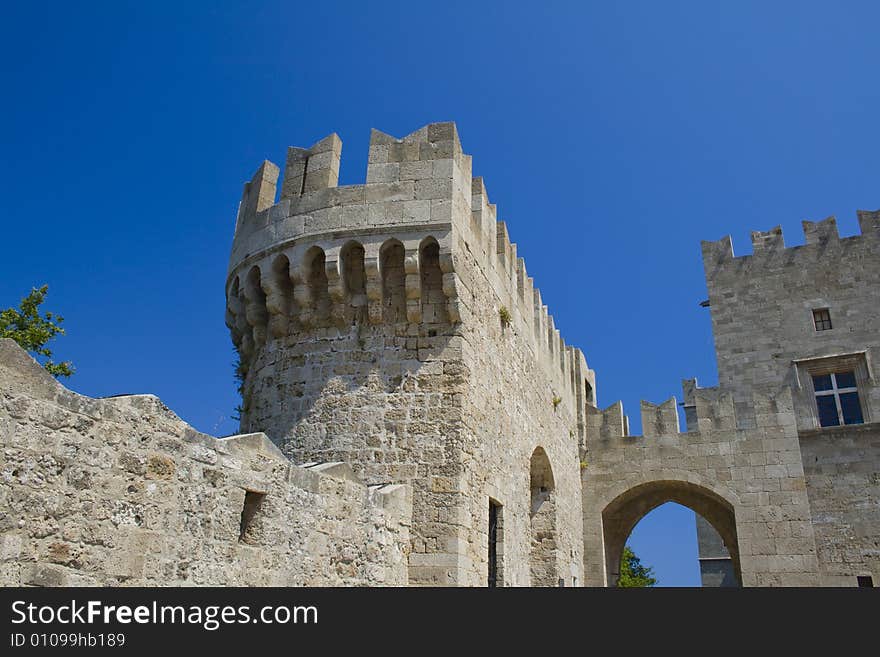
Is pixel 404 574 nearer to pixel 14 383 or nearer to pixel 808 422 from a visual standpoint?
pixel 14 383

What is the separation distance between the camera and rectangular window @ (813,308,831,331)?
18.5m

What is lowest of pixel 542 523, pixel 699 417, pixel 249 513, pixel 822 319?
pixel 249 513

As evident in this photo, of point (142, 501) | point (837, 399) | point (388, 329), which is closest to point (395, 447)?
point (388, 329)

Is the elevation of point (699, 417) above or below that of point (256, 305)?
above

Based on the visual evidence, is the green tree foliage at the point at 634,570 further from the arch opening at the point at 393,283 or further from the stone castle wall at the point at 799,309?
the arch opening at the point at 393,283

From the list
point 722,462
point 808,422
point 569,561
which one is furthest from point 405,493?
point 808,422

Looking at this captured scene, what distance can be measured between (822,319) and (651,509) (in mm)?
7437

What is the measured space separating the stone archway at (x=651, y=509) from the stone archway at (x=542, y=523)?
11.5 ft

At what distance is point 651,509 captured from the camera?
1539cm

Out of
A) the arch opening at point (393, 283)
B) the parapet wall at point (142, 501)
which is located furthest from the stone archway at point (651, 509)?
the parapet wall at point (142, 501)

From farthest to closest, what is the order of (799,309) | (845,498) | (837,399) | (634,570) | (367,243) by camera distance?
(634,570) → (799,309) → (837,399) → (845,498) → (367,243)

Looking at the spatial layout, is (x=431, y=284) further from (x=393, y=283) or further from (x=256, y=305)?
→ (x=256, y=305)

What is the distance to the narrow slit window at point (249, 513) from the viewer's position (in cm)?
509

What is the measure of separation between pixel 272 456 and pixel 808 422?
16.1m
